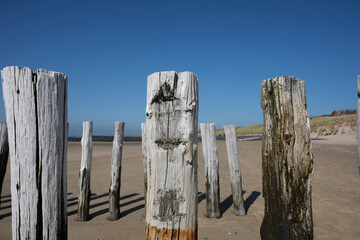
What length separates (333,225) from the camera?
5203mm

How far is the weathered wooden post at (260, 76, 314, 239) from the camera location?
251 cm

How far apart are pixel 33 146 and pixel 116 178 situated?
358cm

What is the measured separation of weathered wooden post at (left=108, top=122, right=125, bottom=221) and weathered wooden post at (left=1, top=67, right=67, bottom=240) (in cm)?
331

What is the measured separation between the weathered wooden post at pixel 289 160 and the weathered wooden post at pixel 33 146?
7.36 ft

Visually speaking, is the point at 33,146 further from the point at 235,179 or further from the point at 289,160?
the point at 235,179

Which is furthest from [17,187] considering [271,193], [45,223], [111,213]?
[111,213]

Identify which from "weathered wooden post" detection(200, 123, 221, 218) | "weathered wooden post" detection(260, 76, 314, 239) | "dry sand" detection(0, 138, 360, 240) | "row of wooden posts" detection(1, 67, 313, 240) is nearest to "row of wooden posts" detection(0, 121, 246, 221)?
"weathered wooden post" detection(200, 123, 221, 218)

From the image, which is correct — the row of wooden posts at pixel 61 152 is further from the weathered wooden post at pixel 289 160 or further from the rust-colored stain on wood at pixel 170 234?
the weathered wooden post at pixel 289 160

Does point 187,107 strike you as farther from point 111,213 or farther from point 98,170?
point 98,170

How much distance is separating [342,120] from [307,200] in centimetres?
3782

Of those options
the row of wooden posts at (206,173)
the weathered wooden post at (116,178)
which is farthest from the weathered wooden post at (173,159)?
the weathered wooden post at (116,178)

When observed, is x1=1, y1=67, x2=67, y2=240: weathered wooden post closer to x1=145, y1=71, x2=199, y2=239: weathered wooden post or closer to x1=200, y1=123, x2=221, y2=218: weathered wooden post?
x1=145, y1=71, x2=199, y2=239: weathered wooden post

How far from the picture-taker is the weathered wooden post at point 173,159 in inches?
83.1

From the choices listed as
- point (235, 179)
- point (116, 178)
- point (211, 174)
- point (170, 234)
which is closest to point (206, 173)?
point (211, 174)
